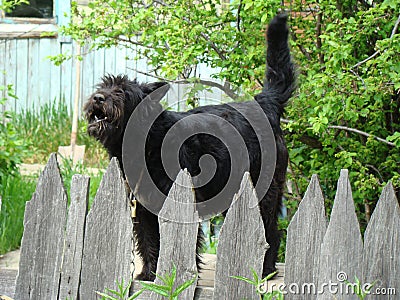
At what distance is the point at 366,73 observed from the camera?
441cm

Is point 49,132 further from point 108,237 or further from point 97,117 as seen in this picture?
point 108,237

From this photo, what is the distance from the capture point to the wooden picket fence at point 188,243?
2.70 metres

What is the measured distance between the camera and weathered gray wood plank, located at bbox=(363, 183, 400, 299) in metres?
2.69

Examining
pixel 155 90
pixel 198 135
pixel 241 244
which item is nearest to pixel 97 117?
pixel 155 90

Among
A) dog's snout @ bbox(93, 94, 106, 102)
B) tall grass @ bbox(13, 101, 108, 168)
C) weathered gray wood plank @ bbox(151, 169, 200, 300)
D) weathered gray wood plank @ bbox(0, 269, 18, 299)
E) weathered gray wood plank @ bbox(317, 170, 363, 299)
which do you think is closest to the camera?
weathered gray wood plank @ bbox(317, 170, 363, 299)

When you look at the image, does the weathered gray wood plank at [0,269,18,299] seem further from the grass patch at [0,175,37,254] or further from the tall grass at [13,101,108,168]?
the tall grass at [13,101,108,168]

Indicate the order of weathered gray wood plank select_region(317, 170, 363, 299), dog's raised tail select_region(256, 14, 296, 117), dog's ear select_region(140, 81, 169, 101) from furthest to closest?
dog's raised tail select_region(256, 14, 296, 117) → dog's ear select_region(140, 81, 169, 101) → weathered gray wood plank select_region(317, 170, 363, 299)

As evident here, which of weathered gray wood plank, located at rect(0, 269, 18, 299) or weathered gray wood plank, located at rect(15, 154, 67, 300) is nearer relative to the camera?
weathered gray wood plank, located at rect(15, 154, 67, 300)

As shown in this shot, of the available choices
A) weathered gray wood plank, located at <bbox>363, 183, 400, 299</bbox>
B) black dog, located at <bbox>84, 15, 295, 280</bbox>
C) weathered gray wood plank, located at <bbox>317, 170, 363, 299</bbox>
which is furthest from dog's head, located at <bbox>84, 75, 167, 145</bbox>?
weathered gray wood plank, located at <bbox>363, 183, 400, 299</bbox>

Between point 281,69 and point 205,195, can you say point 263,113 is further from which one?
point 205,195

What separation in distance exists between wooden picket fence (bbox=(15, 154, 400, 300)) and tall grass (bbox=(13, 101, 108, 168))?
17.7ft

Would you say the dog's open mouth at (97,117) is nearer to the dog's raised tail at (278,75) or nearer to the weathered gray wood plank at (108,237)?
Result: the weathered gray wood plank at (108,237)

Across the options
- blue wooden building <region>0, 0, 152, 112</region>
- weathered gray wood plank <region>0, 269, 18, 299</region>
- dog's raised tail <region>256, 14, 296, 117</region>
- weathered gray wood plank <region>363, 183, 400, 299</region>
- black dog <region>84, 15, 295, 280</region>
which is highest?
blue wooden building <region>0, 0, 152, 112</region>

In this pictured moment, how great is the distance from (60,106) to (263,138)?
5.99 meters
